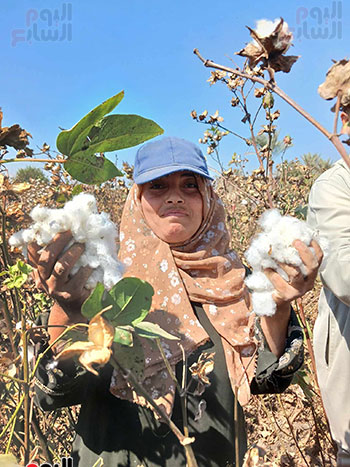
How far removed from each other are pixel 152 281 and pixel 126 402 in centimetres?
31

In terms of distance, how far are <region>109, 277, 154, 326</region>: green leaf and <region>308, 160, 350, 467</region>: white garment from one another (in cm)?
96

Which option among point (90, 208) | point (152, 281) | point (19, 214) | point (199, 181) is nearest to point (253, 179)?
point (199, 181)

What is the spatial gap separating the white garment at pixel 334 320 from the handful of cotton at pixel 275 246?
74 cm

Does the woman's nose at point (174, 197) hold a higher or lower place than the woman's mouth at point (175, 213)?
higher

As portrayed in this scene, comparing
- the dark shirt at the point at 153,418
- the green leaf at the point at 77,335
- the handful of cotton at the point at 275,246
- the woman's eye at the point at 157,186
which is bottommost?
the dark shirt at the point at 153,418

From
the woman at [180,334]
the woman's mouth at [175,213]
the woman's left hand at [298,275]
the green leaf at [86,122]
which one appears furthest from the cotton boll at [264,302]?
the woman's mouth at [175,213]

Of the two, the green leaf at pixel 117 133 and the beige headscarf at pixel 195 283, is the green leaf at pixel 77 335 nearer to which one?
the green leaf at pixel 117 133

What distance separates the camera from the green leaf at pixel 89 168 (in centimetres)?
55

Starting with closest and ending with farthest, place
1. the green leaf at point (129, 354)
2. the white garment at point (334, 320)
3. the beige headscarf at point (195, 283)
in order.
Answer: the green leaf at point (129, 354)
the beige headscarf at point (195, 283)
the white garment at point (334, 320)

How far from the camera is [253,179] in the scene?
77.3 inches

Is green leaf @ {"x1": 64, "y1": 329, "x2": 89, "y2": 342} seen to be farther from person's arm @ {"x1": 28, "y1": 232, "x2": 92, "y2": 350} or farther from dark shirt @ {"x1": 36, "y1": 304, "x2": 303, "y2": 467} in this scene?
dark shirt @ {"x1": 36, "y1": 304, "x2": 303, "y2": 467}

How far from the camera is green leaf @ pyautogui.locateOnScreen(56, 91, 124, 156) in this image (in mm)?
502

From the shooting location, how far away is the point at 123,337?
0.48 meters

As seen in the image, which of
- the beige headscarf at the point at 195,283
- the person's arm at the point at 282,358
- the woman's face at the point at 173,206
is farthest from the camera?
the woman's face at the point at 173,206
